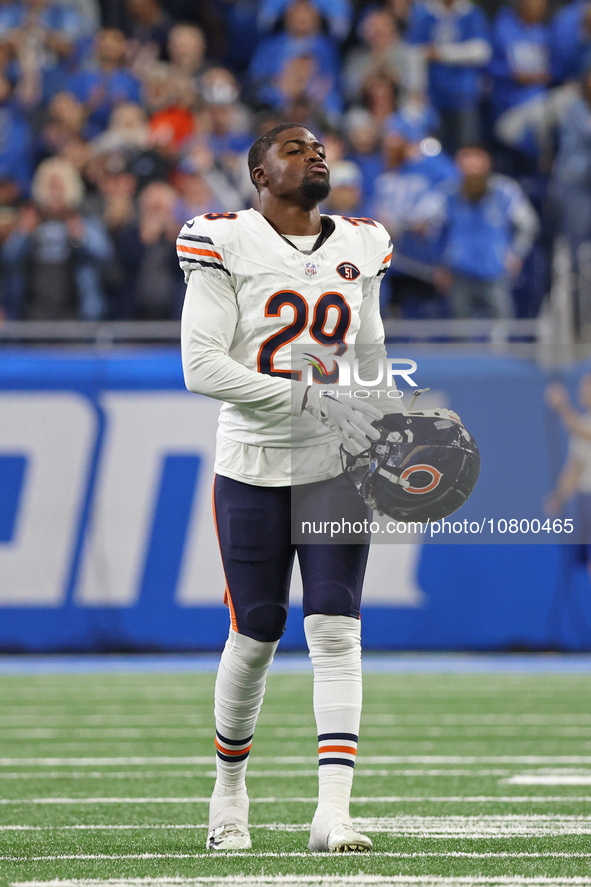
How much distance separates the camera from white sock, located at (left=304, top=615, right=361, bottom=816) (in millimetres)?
3035

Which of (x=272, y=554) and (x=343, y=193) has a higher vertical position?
(x=343, y=193)

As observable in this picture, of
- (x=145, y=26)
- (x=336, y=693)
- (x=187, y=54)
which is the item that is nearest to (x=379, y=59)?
(x=187, y=54)

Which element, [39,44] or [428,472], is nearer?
[428,472]

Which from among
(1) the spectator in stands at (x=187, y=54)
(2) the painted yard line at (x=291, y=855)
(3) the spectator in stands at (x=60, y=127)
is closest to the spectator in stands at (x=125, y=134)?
(3) the spectator in stands at (x=60, y=127)

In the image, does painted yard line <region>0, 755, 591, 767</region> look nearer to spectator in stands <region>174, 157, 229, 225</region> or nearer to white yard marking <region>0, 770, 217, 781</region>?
white yard marking <region>0, 770, 217, 781</region>

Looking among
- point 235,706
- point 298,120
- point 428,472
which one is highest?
point 298,120

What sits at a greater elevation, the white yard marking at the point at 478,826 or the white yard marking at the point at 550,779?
the white yard marking at the point at 478,826

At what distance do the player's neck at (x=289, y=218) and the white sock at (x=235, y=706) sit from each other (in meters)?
1.03

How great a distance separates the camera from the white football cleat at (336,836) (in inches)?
114

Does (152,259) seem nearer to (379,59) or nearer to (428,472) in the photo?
(379,59)

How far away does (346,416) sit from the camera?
3059 mm

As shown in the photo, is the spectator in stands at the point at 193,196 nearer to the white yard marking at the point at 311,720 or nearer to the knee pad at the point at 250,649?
the white yard marking at the point at 311,720

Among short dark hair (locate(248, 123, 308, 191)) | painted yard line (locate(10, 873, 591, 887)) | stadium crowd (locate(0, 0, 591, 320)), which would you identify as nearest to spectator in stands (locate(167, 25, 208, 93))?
stadium crowd (locate(0, 0, 591, 320))

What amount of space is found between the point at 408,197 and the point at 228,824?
6.40 meters
